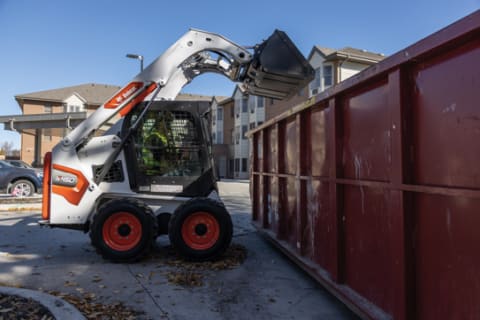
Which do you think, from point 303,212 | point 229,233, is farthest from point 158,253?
point 303,212

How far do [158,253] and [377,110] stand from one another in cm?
462

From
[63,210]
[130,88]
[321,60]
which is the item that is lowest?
[63,210]

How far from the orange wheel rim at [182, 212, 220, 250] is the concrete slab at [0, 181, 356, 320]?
509mm

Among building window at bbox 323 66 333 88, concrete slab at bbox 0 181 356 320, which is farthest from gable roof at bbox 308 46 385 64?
concrete slab at bbox 0 181 356 320

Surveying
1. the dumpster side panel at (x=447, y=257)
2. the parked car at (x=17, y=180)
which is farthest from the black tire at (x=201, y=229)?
the parked car at (x=17, y=180)

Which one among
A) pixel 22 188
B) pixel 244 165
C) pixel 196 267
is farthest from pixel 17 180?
pixel 244 165

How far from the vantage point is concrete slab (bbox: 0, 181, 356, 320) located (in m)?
3.89

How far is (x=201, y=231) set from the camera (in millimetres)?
5668

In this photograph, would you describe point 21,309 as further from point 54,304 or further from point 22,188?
point 22,188

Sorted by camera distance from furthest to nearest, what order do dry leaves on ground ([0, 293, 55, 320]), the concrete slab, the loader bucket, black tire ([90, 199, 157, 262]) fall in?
the loader bucket → black tire ([90, 199, 157, 262]) → the concrete slab → dry leaves on ground ([0, 293, 55, 320])

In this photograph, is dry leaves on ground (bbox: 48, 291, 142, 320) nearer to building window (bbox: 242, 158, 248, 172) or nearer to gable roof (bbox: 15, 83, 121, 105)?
building window (bbox: 242, 158, 248, 172)

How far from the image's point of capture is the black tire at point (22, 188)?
1459cm

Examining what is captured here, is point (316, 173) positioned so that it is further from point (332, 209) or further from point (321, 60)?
point (321, 60)

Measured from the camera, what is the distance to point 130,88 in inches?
240
